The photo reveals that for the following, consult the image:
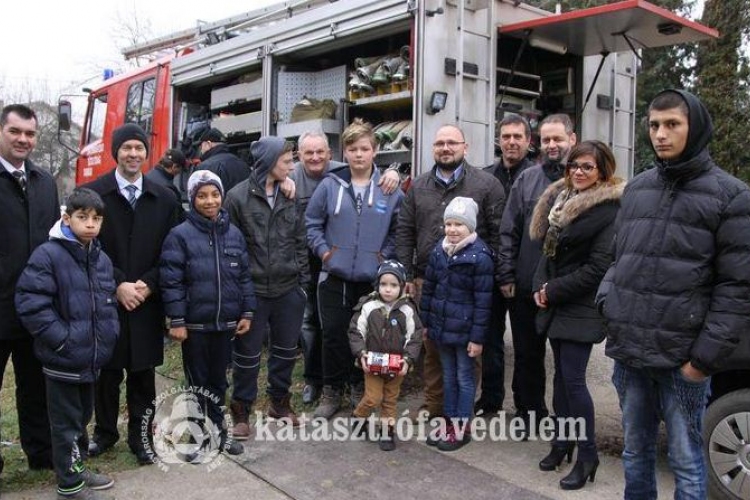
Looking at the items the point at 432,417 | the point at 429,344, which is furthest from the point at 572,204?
the point at 432,417

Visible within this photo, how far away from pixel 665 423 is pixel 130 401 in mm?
2826

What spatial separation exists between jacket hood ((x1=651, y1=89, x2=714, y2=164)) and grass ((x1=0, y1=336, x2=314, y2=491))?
314 cm

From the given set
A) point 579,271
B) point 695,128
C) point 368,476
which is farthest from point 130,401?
point 695,128

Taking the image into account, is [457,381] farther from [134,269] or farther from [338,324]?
[134,269]

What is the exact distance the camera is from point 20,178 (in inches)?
135

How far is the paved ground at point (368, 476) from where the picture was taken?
3.46 metres

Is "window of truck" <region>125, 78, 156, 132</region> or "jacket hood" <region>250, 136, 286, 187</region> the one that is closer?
"jacket hood" <region>250, 136, 286, 187</region>

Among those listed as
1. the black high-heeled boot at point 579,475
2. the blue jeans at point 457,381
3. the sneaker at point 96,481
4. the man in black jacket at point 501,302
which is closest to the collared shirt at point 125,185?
the sneaker at point 96,481

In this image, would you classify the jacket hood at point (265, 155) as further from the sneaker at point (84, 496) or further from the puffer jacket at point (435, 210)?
the sneaker at point (84, 496)

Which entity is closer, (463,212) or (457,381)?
(463,212)

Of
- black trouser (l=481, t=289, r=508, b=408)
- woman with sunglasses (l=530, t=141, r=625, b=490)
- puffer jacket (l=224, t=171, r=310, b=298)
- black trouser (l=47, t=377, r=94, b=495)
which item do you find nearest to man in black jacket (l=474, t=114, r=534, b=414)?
black trouser (l=481, t=289, r=508, b=408)

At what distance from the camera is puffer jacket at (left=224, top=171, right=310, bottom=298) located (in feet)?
13.5

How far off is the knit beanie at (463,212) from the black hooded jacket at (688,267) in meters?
1.35

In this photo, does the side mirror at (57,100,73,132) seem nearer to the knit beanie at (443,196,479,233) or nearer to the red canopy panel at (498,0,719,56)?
the red canopy panel at (498,0,719,56)
